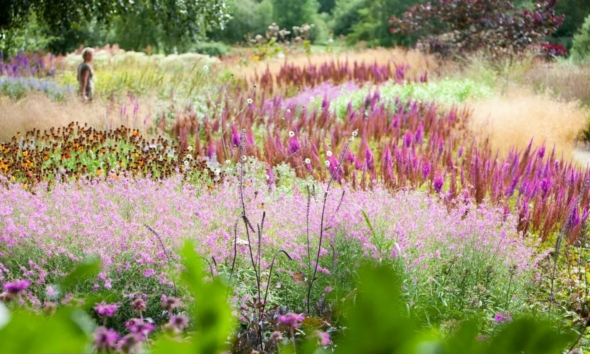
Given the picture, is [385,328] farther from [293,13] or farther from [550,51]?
[293,13]

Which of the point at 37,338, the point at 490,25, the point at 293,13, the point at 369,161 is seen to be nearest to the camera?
the point at 37,338

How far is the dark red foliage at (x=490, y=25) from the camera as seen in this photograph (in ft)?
55.1

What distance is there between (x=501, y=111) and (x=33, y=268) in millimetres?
7381

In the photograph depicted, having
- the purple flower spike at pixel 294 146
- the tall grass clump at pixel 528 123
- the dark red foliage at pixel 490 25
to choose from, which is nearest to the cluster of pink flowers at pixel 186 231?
the purple flower spike at pixel 294 146

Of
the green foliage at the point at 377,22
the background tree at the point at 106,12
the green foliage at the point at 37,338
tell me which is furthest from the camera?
the green foliage at the point at 377,22

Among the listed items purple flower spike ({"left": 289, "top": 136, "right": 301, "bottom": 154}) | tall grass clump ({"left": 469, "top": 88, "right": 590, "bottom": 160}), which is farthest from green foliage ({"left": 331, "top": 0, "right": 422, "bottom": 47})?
purple flower spike ({"left": 289, "top": 136, "right": 301, "bottom": 154})

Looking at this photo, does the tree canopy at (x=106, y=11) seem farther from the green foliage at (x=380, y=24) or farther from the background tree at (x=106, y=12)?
the green foliage at (x=380, y=24)

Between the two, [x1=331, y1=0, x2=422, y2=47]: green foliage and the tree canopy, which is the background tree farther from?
[x1=331, y1=0, x2=422, y2=47]: green foliage

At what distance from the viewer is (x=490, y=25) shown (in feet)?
57.0

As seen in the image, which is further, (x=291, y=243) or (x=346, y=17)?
(x=346, y=17)

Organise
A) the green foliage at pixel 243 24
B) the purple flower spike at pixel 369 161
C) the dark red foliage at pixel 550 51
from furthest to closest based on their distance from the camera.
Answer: the green foliage at pixel 243 24 < the dark red foliage at pixel 550 51 < the purple flower spike at pixel 369 161

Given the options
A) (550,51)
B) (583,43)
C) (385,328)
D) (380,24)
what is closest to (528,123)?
(385,328)

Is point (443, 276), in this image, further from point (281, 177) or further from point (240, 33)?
point (240, 33)

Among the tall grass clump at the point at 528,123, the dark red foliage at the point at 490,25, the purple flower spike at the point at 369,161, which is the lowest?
the tall grass clump at the point at 528,123
